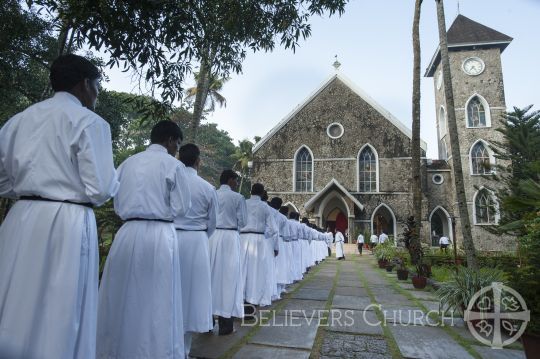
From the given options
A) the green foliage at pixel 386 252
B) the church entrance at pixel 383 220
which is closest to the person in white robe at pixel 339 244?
the green foliage at pixel 386 252

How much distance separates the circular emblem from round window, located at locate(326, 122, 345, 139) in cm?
2109

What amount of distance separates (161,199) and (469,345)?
362 centimetres

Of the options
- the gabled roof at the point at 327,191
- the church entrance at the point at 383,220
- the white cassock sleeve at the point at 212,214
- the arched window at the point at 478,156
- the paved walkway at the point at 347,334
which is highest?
the arched window at the point at 478,156

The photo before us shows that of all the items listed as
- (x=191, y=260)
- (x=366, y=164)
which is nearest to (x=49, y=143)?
(x=191, y=260)

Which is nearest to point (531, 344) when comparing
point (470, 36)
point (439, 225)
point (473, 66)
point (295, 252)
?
point (295, 252)

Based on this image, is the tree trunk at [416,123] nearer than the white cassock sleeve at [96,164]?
No

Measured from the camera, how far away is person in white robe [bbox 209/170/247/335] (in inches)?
163

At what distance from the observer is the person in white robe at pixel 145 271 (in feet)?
8.54

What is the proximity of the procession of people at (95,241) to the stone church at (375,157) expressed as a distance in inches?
780

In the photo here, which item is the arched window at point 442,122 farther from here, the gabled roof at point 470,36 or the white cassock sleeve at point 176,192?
the white cassock sleeve at point 176,192

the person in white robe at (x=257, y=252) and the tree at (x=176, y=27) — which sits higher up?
the tree at (x=176, y=27)

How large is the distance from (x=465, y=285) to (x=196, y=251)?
3.71 m

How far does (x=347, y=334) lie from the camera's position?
13.1ft

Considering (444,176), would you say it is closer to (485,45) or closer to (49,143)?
(485,45)
